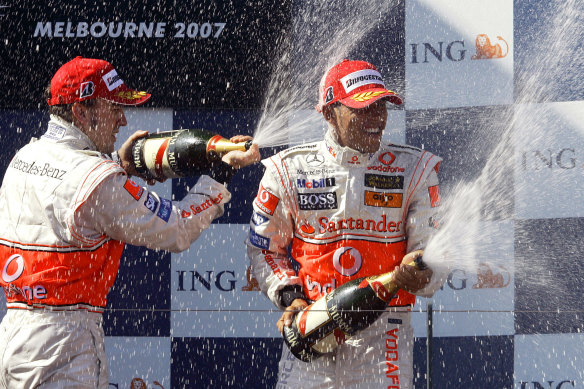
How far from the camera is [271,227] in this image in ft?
9.21

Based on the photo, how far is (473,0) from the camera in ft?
11.6

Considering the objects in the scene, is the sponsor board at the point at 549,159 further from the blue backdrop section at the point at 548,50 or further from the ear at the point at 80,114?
the ear at the point at 80,114

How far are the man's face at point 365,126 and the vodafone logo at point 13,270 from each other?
107cm

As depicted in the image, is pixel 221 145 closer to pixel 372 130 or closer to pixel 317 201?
pixel 317 201

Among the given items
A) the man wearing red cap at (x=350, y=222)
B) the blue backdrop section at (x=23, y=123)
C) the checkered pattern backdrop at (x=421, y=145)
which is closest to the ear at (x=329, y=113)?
the man wearing red cap at (x=350, y=222)

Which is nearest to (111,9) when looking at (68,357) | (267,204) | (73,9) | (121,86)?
(73,9)

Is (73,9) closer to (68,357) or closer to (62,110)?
(62,110)

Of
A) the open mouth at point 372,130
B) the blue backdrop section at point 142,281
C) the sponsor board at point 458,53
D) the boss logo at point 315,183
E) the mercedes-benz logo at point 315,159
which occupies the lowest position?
the blue backdrop section at point 142,281

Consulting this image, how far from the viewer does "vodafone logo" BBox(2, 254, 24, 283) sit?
254 centimetres

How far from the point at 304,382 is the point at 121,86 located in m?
1.09

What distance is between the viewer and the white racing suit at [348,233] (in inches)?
104

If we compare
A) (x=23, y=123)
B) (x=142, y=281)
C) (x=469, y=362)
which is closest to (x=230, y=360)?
(x=142, y=281)

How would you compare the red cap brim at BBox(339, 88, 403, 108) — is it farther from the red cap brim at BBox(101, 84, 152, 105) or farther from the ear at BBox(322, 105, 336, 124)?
the red cap brim at BBox(101, 84, 152, 105)

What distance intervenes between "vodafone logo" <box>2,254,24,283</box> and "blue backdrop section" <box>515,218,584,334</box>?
6.44 ft
